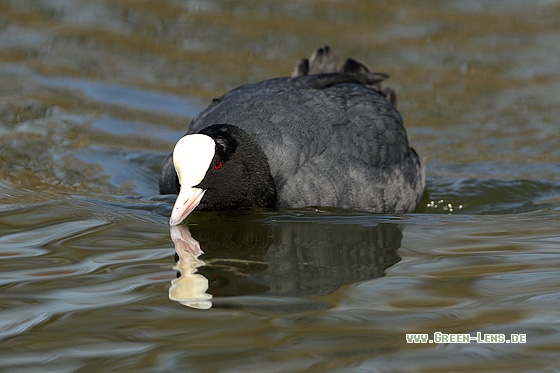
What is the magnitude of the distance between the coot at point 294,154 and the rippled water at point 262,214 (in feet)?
0.48

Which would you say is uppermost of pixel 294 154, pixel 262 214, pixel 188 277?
pixel 294 154

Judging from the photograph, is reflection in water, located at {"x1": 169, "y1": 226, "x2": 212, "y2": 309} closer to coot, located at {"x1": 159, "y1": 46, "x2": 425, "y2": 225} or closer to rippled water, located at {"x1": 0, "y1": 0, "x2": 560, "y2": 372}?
rippled water, located at {"x1": 0, "y1": 0, "x2": 560, "y2": 372}

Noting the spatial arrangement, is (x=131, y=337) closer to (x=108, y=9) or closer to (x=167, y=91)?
(x=167, y=91)

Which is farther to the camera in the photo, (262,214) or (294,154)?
(294,154)

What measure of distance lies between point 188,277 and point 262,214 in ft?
3.95

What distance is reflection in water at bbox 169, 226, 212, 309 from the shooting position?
3.45 metres

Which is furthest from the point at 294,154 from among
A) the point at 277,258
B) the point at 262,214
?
the point at 277,258

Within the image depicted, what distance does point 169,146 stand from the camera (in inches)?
286

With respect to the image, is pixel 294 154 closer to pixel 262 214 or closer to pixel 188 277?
pixel 262 214

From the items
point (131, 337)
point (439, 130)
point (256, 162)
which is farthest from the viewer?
point (439, 130)

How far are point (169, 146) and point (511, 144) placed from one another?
9.18 ft

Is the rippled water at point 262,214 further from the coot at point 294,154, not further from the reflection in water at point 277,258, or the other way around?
the coot at point 294,154

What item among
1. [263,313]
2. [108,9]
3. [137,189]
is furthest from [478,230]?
[108,9]

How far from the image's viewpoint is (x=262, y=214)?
16.1 ft
